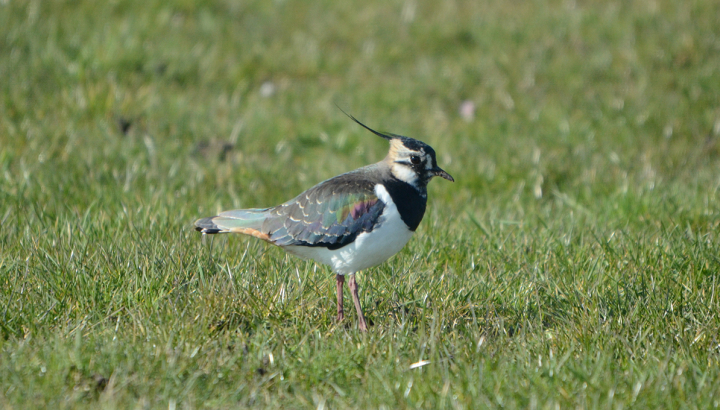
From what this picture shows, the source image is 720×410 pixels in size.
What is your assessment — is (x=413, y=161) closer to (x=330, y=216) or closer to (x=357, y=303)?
(x=330, y=216)

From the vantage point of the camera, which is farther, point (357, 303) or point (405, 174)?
point (405, 174)

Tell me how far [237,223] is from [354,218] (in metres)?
0.79

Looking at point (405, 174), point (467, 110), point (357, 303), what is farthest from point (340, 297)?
point (467, 110)

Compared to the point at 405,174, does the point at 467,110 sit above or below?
below

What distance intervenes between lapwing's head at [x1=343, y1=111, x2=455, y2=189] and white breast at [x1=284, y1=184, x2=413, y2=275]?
0.24 metres

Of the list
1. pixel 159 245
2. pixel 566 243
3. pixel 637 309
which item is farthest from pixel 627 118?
pixel 159 245

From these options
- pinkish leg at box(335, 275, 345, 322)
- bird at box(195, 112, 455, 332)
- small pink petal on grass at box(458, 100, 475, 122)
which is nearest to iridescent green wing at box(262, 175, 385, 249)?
bird at box(195, 112, 455, 332)

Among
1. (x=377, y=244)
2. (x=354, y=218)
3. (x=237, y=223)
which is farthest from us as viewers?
(x=237, y=223)

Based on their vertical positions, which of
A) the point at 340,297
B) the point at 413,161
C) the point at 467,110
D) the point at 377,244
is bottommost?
the point at 340,297

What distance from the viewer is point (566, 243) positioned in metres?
4.77

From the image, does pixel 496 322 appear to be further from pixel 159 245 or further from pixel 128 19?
pixel 128 19

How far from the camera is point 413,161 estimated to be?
418cm

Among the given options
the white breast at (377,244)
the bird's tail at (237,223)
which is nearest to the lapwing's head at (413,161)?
the white breast at (377,244)

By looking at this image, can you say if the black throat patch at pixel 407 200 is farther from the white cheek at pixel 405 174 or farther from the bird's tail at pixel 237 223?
the bird's tail at pixel 237 223
